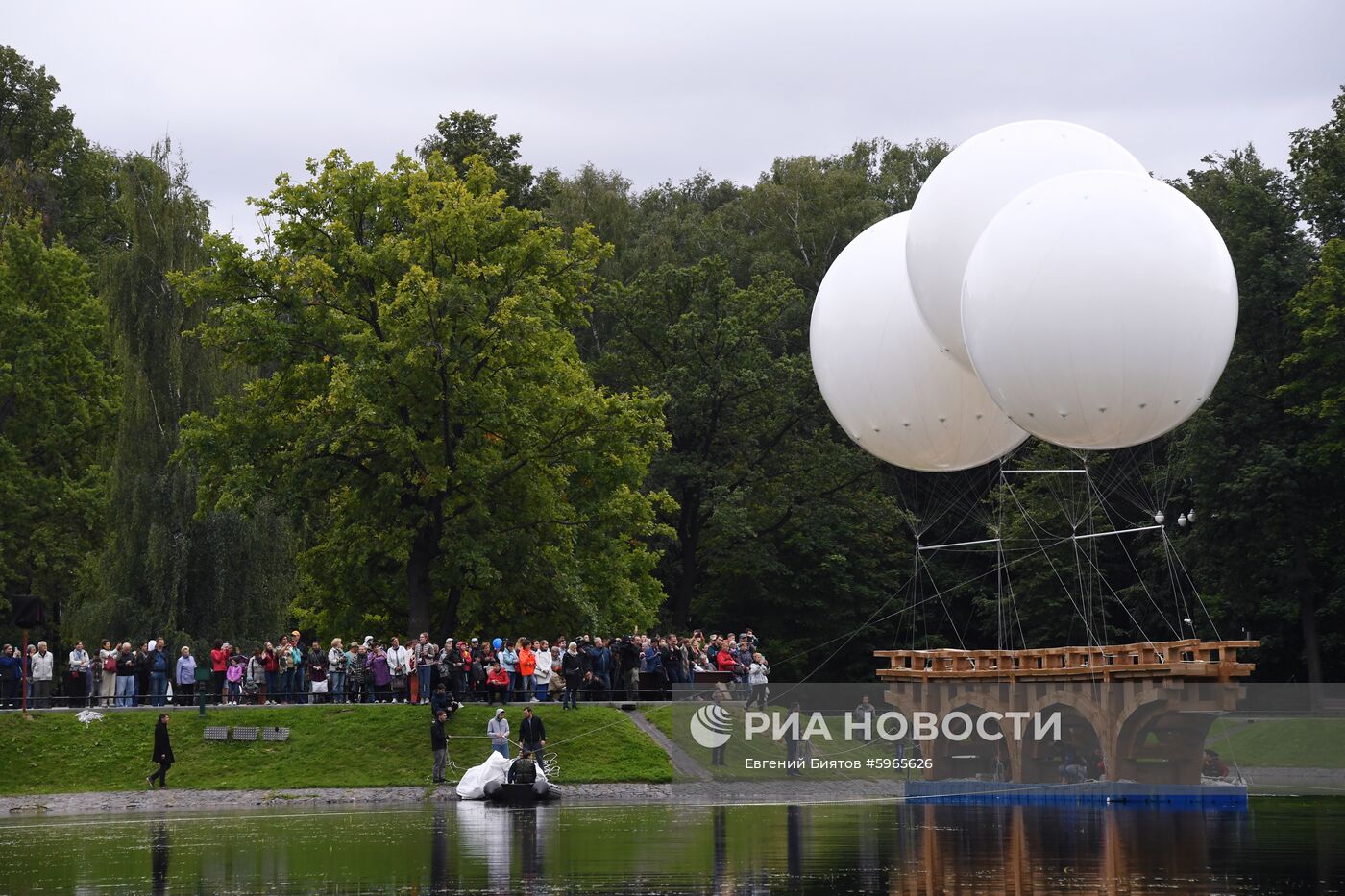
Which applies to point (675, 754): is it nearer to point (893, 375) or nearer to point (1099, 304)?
point (893, 375)

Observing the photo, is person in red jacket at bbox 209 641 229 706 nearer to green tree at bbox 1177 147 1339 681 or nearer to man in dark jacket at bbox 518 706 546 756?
man in dark jacket at bbox 518 706 546 756

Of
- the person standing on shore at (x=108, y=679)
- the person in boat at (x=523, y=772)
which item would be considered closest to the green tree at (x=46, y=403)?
the person standing on shore at (x=108, y=679)

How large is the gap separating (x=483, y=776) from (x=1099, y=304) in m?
17.2

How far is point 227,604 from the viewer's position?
154 ft

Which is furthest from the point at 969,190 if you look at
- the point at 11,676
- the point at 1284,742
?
the point at 1284,742

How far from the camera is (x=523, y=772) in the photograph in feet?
114

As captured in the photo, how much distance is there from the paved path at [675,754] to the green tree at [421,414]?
592cm

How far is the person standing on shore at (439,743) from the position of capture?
121 feet

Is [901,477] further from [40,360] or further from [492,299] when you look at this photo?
[40,360]

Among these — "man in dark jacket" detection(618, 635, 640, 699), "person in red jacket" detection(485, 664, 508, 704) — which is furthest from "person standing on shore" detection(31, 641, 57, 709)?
"man in dark jacket" detection(618, 635, 640, 699)

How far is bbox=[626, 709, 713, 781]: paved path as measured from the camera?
3756cm

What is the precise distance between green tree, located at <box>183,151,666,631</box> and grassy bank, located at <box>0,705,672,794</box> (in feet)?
17.8

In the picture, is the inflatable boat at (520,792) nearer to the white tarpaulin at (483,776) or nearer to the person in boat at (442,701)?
the white tarpaulin at (483,776)

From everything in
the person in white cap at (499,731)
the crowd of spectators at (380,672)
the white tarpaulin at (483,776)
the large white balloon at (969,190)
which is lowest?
the white tarpaulin at (483,776)
